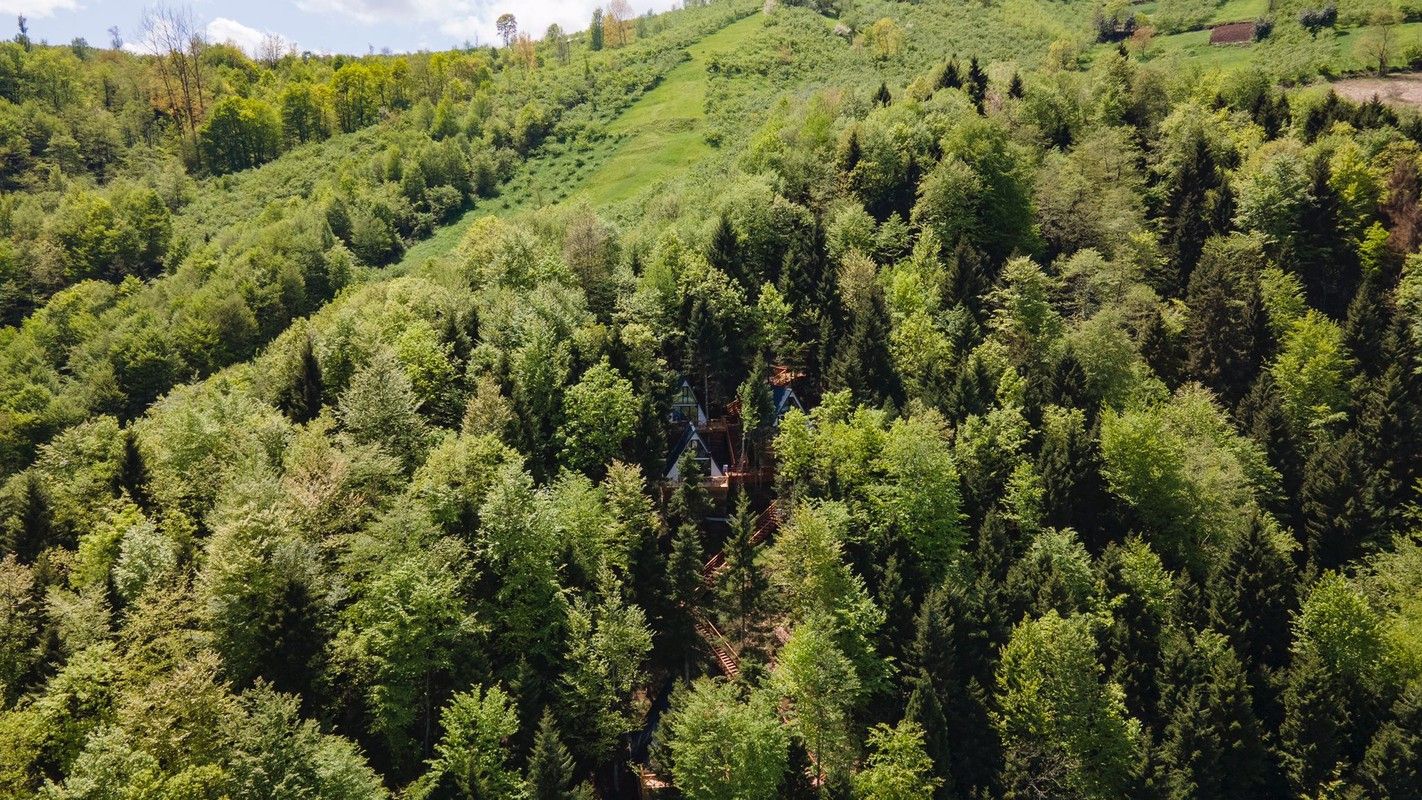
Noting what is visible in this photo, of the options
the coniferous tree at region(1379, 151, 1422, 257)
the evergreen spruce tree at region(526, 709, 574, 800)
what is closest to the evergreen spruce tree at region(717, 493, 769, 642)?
the evergreen spruce tree at region(526, 709, 574, 800)

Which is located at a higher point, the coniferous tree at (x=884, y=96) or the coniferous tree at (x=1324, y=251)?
the coniferous tree at (x=884, y=96)

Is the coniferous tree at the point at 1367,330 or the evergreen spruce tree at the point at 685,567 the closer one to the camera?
the evergreen spruce tree at the point at 685,567

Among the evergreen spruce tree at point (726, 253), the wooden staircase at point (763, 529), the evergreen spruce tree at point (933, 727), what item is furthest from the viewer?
the evergreen spruce tree at point (726, 253)

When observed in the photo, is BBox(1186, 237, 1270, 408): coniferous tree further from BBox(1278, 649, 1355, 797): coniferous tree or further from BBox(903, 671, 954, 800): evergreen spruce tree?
BBox(903, 671, 954, 800): evergreen spruce tree

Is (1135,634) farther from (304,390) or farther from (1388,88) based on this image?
(1388,88)

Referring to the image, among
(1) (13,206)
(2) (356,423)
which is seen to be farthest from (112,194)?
(2) (356,423)

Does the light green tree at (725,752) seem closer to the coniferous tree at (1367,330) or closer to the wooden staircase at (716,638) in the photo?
the wooden staircase at (716,638)

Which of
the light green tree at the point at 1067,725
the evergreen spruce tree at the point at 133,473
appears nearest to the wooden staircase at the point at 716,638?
the light green tree at the point at 1067,725
